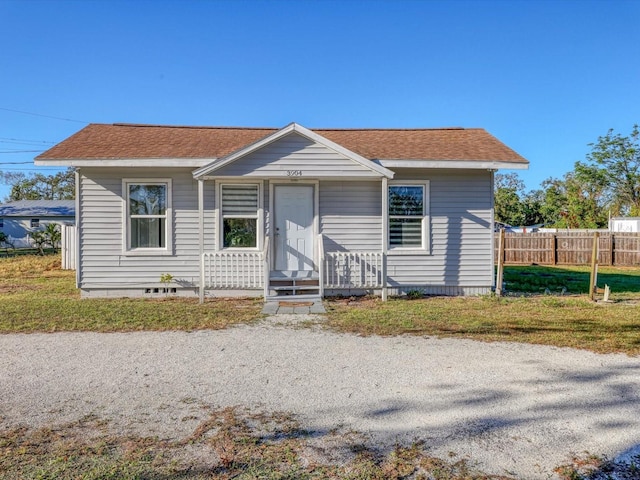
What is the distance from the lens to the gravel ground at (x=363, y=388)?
2.91 metres

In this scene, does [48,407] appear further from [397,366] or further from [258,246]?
[258,246]

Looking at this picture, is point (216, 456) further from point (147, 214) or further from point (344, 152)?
point (147, 214)

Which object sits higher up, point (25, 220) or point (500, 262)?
point (25, 220)

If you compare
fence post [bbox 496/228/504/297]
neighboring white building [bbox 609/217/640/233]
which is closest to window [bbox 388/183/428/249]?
fence post [bbox 496/228/504/297]

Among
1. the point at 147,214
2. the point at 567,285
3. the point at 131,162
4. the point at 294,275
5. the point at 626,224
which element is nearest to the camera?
the point at 131,162

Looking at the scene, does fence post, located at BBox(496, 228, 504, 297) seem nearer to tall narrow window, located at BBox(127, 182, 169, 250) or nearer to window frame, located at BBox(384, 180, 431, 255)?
window frame, located at BBox(384, 180, 431, 255)

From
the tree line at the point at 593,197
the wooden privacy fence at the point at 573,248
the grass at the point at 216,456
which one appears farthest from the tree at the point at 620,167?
the grass at the point at 216,456

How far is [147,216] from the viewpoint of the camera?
30.5ft

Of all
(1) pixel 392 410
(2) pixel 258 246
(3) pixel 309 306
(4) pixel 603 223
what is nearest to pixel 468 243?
(3) pixel 309 306

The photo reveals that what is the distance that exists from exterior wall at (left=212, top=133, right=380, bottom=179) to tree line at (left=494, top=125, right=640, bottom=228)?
30232mm

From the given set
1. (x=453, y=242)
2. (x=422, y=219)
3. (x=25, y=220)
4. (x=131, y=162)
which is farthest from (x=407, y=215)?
(x=25, y=220)

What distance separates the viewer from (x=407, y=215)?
31.5 ft

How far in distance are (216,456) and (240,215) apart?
7.12 meters

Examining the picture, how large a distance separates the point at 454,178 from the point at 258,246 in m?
4.66
